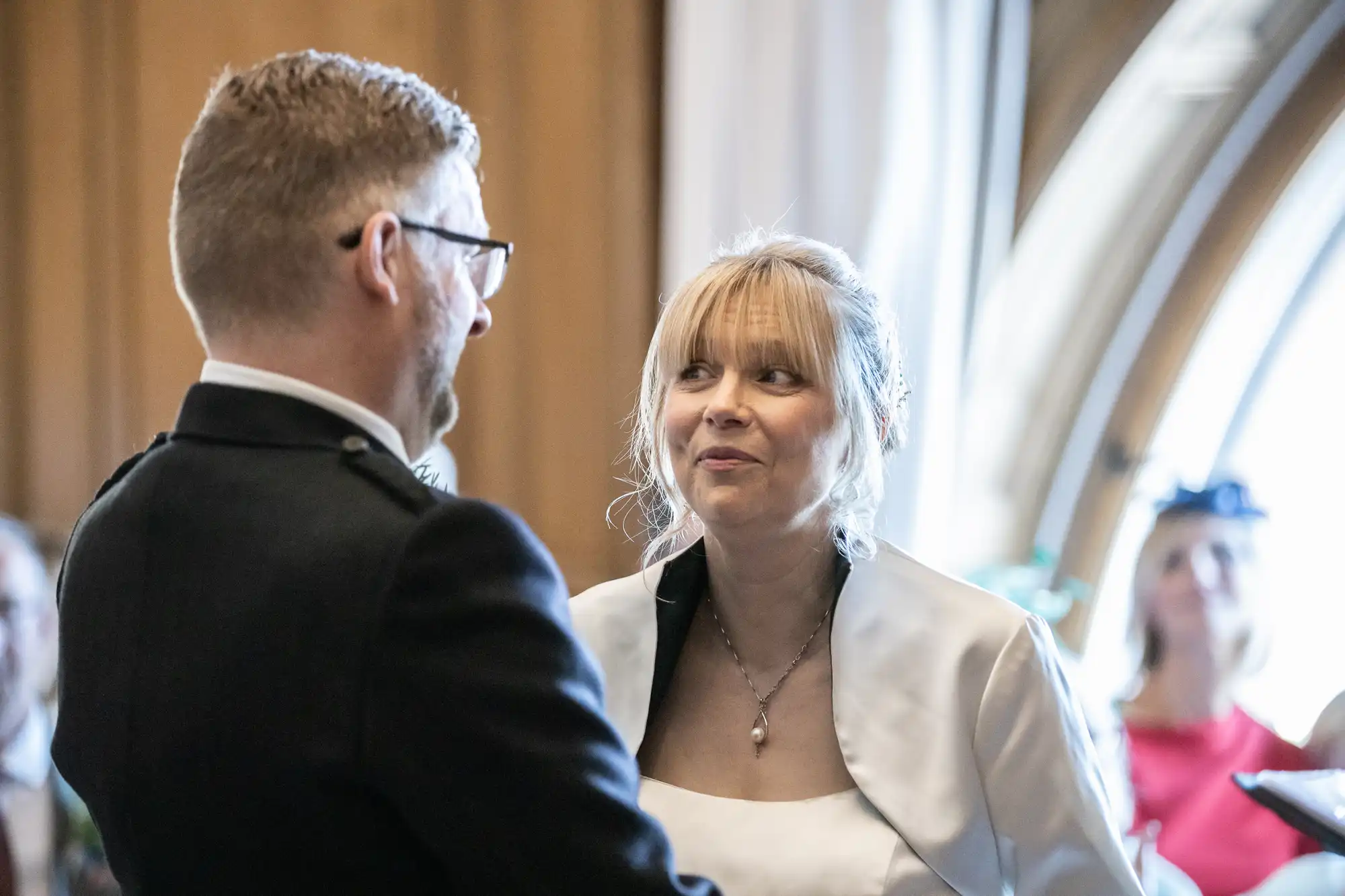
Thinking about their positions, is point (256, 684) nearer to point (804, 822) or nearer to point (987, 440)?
point (804, 822)

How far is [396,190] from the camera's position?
986 millimetres

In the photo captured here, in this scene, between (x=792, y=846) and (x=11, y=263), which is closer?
(x=792, y=846)

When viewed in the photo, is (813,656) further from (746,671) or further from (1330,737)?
(1330,737)

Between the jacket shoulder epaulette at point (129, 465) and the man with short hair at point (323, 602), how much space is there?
1.5 inches

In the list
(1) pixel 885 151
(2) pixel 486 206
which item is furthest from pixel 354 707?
(2) pixel 486 206

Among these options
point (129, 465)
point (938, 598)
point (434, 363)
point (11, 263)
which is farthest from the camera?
point (11, 263)

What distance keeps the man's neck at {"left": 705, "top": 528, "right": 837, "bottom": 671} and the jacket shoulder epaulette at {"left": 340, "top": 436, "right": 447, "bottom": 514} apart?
0.85m

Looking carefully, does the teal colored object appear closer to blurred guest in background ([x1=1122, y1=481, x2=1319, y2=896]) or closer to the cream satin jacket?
blurred guest in background ([x1=1122, y1=481, x2=1319, y2=896])

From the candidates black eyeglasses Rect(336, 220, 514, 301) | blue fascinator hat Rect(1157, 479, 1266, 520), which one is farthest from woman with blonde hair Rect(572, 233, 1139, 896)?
blue fascinator hat Rect(1157, 479, 1266, 520)

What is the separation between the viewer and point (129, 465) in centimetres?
111

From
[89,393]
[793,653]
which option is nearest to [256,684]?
[793,653]

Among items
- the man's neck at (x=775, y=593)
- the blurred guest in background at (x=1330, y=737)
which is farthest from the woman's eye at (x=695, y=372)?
the blurred guest in background at (x=1330, y=737)

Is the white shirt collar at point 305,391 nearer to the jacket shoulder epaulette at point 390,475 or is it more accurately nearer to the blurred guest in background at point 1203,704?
the jacket shoulder epaulette at point 390,475

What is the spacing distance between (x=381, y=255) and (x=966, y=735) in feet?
3.20
